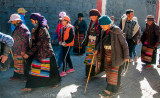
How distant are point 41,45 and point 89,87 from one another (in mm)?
1497

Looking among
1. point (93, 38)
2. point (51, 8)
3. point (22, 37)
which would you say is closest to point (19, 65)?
point (22, 37)

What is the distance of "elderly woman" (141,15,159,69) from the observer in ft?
19.0

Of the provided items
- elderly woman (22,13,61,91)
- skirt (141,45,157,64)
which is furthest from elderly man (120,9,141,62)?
elderly woman (22,13,61,91)

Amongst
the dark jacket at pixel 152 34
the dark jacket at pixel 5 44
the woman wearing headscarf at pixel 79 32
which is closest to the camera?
the dark jacket at pixel 5 44

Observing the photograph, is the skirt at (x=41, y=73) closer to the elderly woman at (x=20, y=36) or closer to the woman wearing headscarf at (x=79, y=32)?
the elderly woman at (x=20, y=36)

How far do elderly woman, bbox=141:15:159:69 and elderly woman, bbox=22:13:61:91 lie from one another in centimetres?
325

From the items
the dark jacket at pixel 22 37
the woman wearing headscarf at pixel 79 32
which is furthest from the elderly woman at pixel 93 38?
the woman wearing headscarf at pixel 79 32

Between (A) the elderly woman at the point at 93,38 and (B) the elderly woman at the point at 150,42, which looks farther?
(B) the elderly woman at the point at 150,42

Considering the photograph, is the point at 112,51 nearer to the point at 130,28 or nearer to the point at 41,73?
the point at 41,73

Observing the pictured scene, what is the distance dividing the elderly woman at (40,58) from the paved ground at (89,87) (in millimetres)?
230

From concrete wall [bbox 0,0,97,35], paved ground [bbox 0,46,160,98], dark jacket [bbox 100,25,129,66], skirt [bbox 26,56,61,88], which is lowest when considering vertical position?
paved ground [bbox 0,46,160,98]

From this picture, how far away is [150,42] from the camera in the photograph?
5922 mm

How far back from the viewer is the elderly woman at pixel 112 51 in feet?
12.6

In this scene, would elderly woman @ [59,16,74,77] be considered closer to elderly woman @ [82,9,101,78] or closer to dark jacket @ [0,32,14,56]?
elderly woman @ [82,9,101,78]
